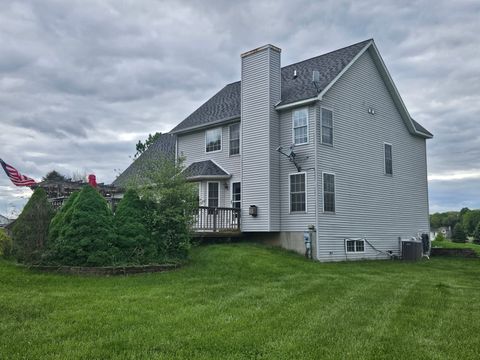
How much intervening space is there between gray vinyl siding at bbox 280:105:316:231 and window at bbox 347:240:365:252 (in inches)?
98.4

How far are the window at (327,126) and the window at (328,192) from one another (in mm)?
1375

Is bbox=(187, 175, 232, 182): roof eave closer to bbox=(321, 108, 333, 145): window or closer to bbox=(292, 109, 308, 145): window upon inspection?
bbox=(292, 109, 308, 145): window

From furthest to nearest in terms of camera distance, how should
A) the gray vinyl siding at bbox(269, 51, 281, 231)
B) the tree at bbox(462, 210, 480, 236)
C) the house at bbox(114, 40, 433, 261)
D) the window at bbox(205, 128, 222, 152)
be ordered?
the tree at bbox(462, 210, 480, 236) → the window at bbox(205, 128, 222, 152) → the gray vinyl siding at bbox(269, 51, 281, 231) → the house at bbox(114, 40, 433, 261)

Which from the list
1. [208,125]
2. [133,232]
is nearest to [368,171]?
[208,125]

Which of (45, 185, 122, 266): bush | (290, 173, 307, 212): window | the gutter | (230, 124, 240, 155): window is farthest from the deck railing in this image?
(45, 185, 122, 266): bush

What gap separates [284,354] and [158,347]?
4.88 feet

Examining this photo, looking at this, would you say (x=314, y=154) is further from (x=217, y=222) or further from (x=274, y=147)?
(x=217, y=222)

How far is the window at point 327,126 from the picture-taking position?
17.4 m

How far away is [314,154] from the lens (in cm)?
1689

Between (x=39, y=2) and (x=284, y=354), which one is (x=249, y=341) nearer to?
(x=284, y=354)

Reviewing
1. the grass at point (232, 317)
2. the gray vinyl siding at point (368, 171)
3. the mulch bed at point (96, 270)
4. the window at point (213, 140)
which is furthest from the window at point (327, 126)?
the mulch bed at point (96, 270)

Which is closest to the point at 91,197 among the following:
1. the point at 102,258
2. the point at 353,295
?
the point at 102,258

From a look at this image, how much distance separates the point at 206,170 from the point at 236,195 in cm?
180

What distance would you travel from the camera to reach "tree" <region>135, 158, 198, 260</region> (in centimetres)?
1284
